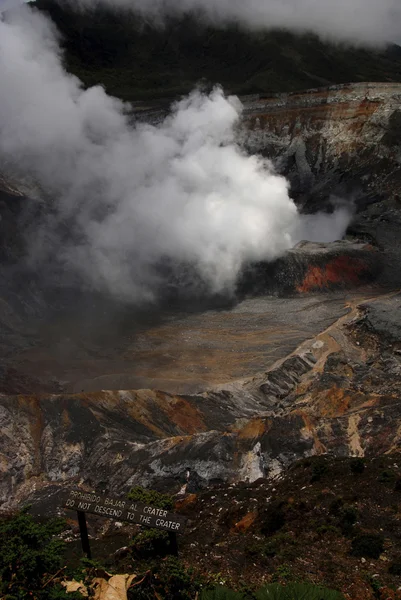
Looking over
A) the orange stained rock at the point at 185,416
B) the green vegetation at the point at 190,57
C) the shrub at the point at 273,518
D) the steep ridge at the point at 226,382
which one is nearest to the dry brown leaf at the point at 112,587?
the shrub at the point at 273,518

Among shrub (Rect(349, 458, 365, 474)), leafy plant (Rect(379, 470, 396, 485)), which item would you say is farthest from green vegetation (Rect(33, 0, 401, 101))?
leafy plant (Rect(379, 470, 396, 485))

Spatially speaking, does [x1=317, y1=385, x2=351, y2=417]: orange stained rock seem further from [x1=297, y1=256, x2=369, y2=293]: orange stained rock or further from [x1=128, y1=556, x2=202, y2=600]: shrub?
[x1=128, y1=556, x2=202, y2=600]: shrub

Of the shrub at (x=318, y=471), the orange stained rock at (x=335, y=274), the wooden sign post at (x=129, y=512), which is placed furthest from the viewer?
the orange stained rock at (x=335, y=274)

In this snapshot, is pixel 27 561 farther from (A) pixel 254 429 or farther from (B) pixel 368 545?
(A) pixel 254 429

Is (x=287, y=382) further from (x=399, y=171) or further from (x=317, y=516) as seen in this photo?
(x=399, y=171)

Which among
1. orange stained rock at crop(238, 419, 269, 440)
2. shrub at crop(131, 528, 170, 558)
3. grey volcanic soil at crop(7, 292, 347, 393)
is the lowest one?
shrub at crop(131, 528, 170, 558)

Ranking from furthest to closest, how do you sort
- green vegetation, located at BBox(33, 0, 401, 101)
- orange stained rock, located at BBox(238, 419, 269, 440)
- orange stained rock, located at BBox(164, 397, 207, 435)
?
green vegetation, located at BBox(33, 0, 401, 101) < orange stained rock, located at BBox(164, 397, 207, 435) < orange stained rock, located at BBox(238, 419, 269, 440)

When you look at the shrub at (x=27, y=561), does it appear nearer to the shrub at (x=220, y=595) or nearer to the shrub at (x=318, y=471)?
the shrub at (x=220, y=595)
